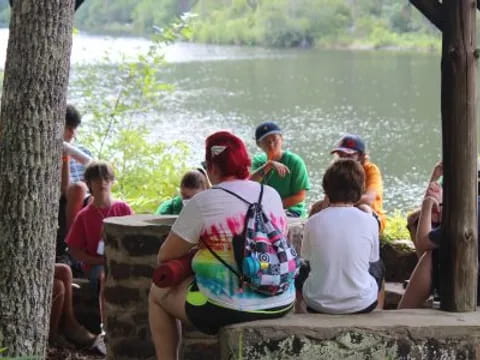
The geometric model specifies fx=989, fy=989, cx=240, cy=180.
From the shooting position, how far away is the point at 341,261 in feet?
13.0

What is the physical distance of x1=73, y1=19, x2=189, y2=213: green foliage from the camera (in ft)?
33.0

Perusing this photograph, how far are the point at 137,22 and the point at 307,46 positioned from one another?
23.6ft

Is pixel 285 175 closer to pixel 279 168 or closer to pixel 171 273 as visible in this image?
pixel 279 168

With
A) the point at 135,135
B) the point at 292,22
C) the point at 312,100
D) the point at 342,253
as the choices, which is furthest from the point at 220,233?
the point at 292,22

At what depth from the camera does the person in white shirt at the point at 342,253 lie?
3959mm

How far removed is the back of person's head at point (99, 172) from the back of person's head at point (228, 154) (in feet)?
5.91

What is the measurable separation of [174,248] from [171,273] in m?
0.11

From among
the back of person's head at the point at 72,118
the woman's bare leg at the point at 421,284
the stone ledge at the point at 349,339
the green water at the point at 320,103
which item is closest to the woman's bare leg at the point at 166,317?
the stone ledge at the point at 349,339

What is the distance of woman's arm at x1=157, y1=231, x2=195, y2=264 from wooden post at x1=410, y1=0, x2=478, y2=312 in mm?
1118

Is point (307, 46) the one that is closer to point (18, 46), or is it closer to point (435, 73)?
point (435, 73)

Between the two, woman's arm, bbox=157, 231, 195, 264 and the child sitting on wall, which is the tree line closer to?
the child sitting on wall

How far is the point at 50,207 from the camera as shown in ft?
12.5

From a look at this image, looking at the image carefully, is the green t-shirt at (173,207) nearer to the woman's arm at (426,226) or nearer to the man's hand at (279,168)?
the man's hand at (279,168)

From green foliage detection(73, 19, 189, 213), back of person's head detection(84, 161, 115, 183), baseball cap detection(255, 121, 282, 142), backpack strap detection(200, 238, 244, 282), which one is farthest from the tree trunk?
green foliage detection(73, 19, 189, 213)
